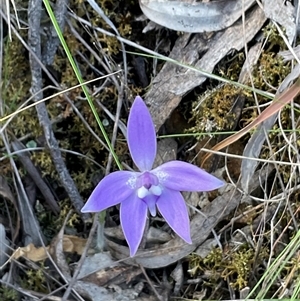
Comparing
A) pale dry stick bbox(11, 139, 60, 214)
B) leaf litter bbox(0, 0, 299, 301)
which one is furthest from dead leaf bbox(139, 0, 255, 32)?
pale dry stick bbox(11, 139, 60, 214)

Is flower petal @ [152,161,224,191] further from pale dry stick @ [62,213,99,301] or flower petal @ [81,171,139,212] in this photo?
pale dry stick @ [62,213,99,301]

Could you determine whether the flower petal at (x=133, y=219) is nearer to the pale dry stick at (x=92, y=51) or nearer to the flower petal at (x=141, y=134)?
the flower petal at (x=141, y=134)

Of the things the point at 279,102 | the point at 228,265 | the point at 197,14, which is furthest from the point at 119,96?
the point at 228,265

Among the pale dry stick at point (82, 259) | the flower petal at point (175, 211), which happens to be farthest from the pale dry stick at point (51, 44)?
the flower petal at point (175, 211)

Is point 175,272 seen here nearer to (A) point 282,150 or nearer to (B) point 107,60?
(A) point 282,150

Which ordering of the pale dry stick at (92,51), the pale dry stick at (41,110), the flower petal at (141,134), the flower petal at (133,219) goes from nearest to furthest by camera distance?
the flower petal at (141,134) → the flower petal at (133,219) → the pale dry stick at (41,110) → the pale dry stick at (92,51)

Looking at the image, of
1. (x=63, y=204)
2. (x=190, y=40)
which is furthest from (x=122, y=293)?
(x=190, y=40)
